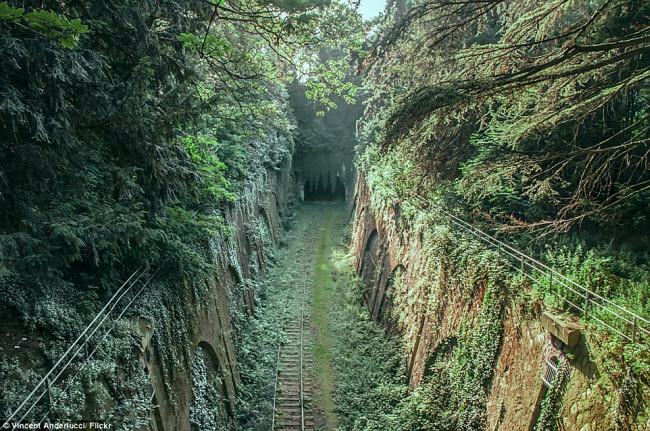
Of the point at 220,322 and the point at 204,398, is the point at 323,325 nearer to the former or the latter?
the point at 220,322

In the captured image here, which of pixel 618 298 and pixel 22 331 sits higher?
pixel 618 298

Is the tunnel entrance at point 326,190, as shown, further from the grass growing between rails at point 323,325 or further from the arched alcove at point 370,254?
the arched alcove at point 370,254

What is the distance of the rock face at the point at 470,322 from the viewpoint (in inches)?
245

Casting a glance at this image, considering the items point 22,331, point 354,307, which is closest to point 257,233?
point 354,307

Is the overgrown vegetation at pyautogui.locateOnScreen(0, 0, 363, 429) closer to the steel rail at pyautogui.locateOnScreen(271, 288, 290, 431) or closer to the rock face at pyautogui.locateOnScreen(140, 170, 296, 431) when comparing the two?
the rock face at pyautogui.locateOnScreen(140, 170, 296, 431)

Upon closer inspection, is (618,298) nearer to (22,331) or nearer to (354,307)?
(22,331)

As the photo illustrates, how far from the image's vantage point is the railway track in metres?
12.6

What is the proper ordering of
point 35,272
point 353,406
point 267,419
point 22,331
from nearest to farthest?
point 35,272 → point 22,331 → point 267,419 → point 353,406

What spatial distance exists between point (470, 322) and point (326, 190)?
36.5 metres

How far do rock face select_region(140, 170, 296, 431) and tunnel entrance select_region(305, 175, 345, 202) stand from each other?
1950 centimetres

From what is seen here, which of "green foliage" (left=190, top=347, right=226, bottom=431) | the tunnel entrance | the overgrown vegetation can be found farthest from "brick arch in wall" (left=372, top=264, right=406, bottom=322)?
the tunnel entrance

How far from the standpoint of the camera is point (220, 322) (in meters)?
13.4

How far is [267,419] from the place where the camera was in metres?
12.3

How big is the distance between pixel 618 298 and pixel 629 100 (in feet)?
16.4
